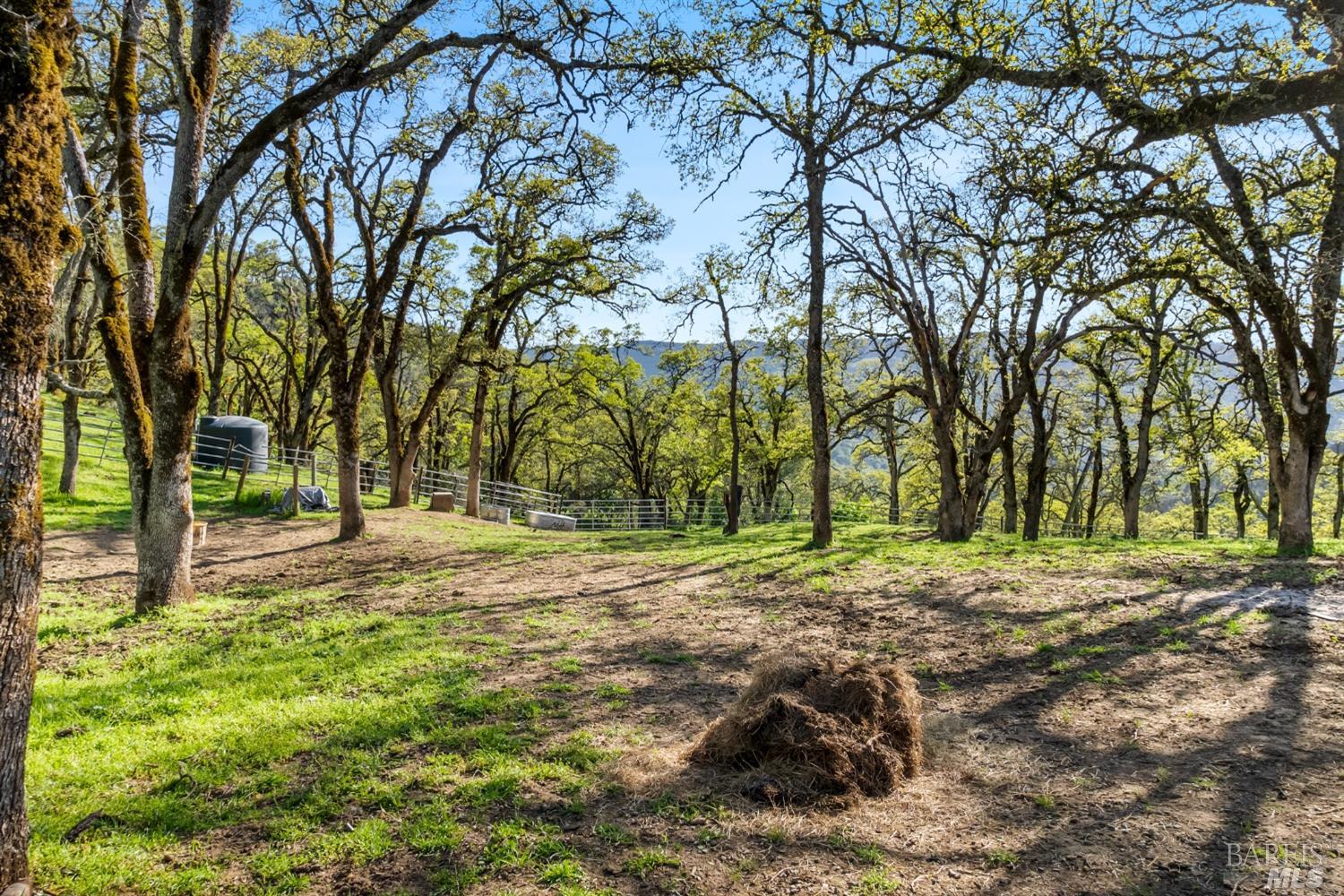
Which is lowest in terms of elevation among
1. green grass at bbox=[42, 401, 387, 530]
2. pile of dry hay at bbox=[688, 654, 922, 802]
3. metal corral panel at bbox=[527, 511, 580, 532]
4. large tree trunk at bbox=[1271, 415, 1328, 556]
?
metal corral panel at bbox=[527, 511, 580, 532]

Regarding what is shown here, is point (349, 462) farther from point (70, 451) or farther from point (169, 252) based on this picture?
point (169, 252)

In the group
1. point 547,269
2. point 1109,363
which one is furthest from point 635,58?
point 1109,363

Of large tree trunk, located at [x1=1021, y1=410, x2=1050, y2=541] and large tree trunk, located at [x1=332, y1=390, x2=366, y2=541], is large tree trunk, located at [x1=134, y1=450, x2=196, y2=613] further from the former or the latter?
large tree trunk, located at [x1=1021, y1=410, x2=1050, y2=541]

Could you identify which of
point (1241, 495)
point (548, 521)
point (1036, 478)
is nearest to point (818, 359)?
point (1036, 478)

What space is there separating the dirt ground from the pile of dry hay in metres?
0.16

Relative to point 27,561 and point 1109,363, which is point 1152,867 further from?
point 1109,363

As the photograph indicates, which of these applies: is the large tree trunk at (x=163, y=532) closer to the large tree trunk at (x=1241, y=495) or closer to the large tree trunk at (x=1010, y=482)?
the large tree trunk at (x=1010, y=482)

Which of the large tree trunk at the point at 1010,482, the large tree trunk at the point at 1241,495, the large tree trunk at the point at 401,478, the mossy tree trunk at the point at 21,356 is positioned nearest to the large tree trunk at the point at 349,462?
the large tree trunk at the point at 401,478

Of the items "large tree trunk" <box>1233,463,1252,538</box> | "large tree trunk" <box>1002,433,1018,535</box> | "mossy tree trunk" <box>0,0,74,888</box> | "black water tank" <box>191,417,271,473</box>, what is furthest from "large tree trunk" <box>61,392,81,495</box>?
"large tree trunk" <box>1233,463,1252,538</box>

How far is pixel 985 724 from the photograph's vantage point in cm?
512

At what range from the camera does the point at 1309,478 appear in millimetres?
10047

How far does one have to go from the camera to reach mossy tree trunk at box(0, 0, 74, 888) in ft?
9.19

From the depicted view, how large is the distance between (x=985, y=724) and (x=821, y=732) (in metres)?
1.58

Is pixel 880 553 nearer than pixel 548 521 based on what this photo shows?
Yes
